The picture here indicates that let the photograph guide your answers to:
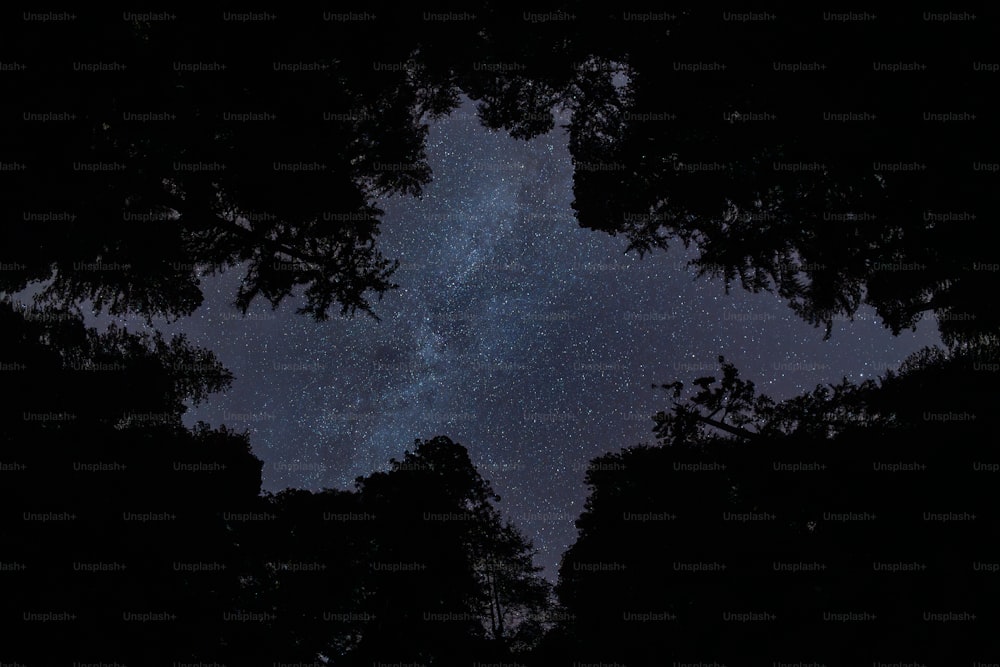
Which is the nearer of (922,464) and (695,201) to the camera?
(922,464)

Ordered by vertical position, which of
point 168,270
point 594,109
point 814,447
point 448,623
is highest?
point 594,109

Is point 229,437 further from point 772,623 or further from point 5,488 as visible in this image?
point 772,623

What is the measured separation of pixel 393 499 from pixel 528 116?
10.9m

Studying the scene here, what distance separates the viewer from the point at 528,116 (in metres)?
12.6

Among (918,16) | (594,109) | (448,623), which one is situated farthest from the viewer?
(448,623)

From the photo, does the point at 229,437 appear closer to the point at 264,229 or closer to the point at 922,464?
the point at 264,229

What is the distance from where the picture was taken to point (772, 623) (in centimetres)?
867

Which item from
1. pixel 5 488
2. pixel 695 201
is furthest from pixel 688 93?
pixel 5 488

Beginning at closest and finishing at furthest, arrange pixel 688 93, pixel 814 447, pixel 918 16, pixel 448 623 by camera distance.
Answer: pixel 918 16, pixel 688 93, pixel 814 447, pixel 448 623

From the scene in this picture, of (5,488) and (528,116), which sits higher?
(528,116)

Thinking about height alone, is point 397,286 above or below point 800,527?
above

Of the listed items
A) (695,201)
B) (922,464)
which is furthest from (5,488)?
(922,464)

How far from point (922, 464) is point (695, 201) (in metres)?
6.38

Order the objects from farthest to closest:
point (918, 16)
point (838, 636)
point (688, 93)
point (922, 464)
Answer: point (688, 93), point (922, 464), point (838, 636), point (918, 16)
